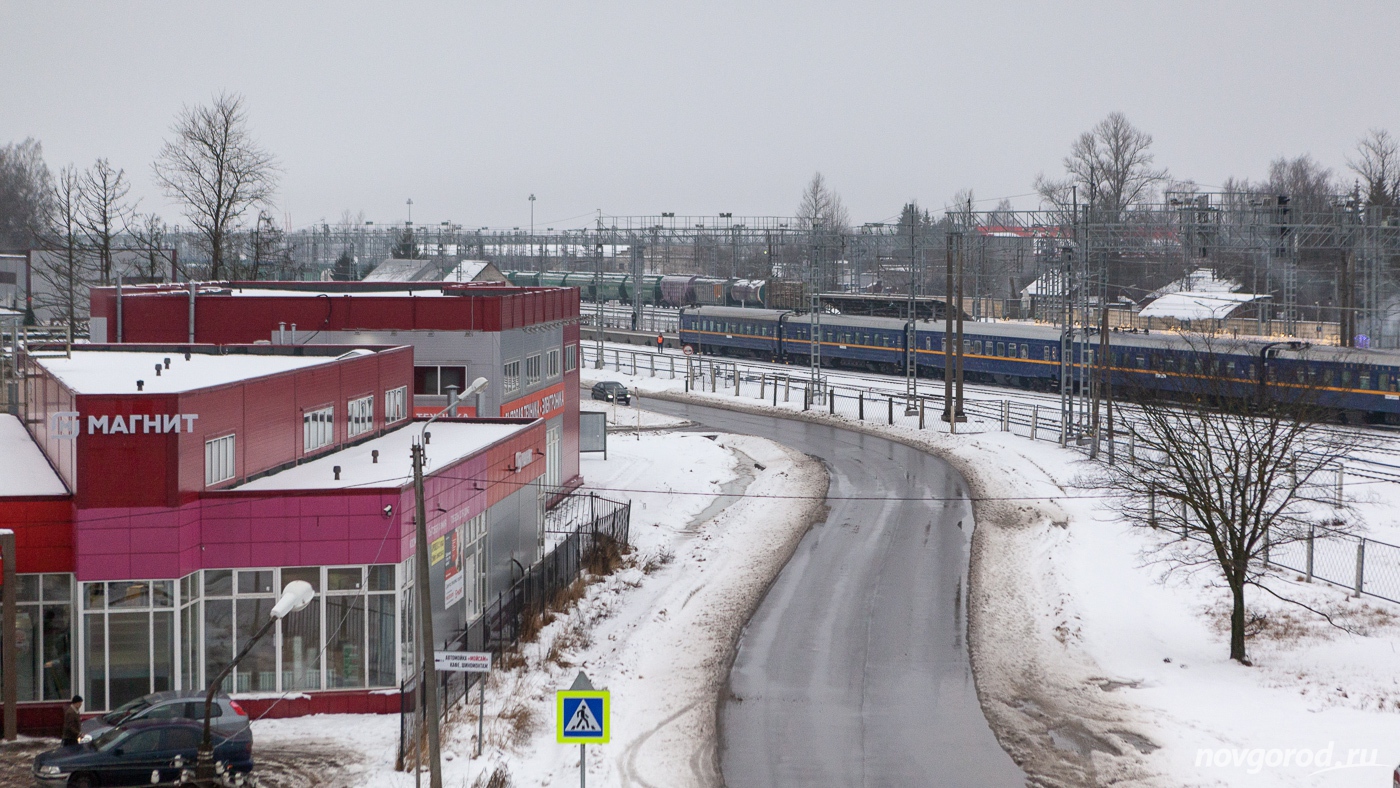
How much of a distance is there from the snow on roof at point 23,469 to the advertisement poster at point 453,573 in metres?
5.73

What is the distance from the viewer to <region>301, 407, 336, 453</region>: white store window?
849 inches

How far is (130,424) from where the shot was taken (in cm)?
1705

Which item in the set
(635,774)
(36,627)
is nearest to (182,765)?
(36,627)

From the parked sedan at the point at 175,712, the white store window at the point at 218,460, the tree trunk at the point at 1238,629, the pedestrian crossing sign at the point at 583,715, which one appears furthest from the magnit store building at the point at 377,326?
the tree trunk at the point at 1238,629

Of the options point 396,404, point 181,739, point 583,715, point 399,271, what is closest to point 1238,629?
point 583,715

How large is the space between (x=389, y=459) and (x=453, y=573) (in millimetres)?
2862

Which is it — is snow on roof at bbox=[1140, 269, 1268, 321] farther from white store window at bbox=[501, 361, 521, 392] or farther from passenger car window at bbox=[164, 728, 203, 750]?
passenger car window at bbox=[164, 728, 203, 750]

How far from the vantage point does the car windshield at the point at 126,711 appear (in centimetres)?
1565

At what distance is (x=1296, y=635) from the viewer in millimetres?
21922

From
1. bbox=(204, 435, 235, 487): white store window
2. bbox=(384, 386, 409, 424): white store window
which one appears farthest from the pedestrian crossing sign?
bbox=(384, 386, 409, 424): white store window

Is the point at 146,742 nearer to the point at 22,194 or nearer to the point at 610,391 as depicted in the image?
the point at 610,391

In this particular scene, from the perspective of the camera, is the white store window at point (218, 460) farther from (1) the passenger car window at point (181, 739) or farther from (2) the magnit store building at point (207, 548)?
(1) the passenger car window at point (181, 739)

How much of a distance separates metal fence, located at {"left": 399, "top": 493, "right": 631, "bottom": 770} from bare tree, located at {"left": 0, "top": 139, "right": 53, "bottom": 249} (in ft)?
291

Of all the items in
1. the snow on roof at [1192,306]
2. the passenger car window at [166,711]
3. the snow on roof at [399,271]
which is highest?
the snow on roof at [399,271]
